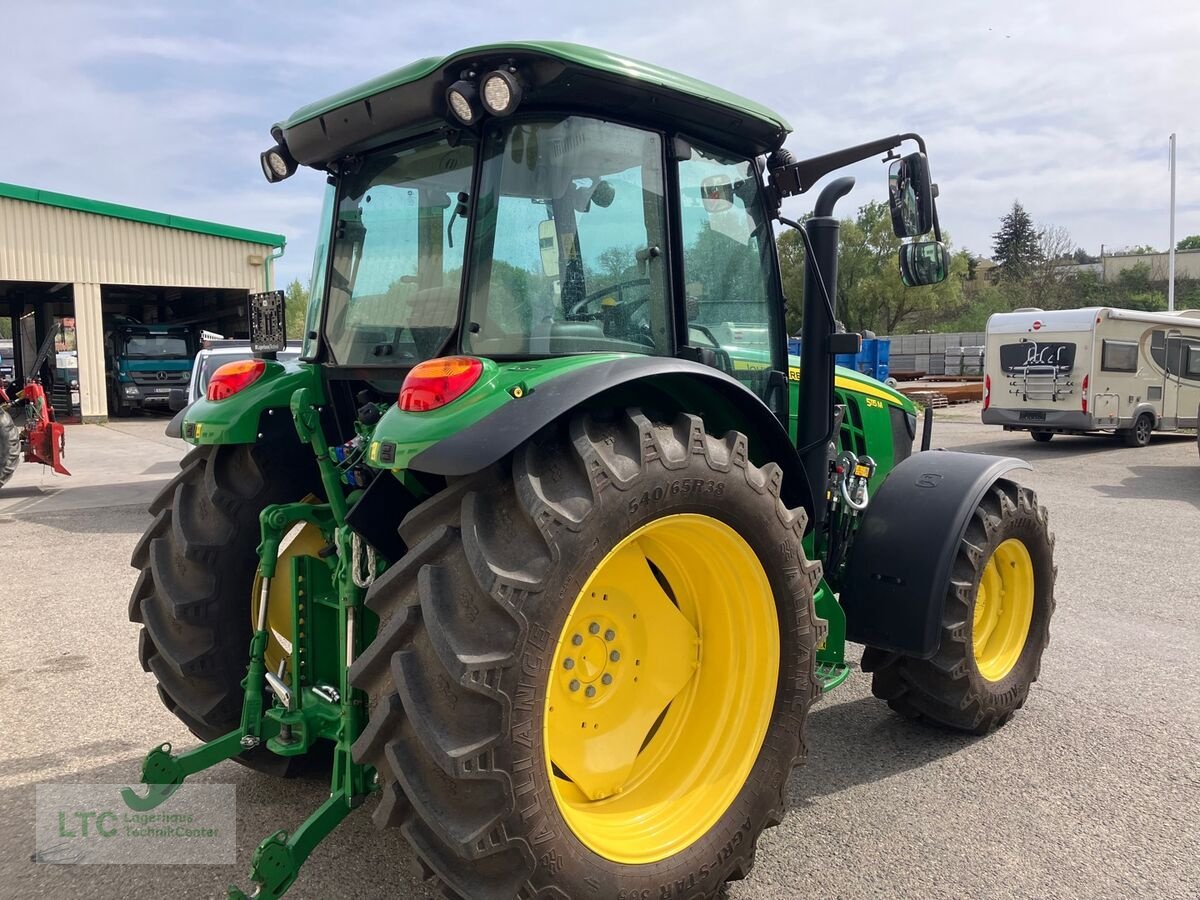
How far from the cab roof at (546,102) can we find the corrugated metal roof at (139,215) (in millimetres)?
21075

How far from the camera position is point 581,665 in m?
2.60

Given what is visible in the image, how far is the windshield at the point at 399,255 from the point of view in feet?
9.26

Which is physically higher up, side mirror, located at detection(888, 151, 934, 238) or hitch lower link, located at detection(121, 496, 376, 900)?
side mirror, located at detection(888, 151, 934, 238)

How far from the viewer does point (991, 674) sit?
12.9 ft

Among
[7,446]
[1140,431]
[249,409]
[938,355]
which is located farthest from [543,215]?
[938,355]

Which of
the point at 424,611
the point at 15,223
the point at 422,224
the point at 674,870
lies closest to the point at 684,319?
the point at 422,224

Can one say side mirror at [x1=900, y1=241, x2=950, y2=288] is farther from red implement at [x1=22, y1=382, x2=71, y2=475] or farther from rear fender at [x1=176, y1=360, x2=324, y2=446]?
red implement at [x1=22, y1=382, x2=71, y2=475]

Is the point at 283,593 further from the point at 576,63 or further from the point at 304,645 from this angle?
the point at 576,63

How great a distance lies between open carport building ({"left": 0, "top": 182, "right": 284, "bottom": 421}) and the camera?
20.6 meters

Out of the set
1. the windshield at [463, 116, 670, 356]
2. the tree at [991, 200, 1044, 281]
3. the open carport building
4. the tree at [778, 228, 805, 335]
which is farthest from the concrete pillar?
the tree at [991, 200, 1044, 281]

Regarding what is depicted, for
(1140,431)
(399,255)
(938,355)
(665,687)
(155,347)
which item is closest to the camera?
(665,687)

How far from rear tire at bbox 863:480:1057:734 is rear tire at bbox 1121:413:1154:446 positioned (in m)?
14.7

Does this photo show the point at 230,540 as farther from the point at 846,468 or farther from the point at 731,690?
the point at 846,468

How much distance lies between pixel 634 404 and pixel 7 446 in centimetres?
1046
